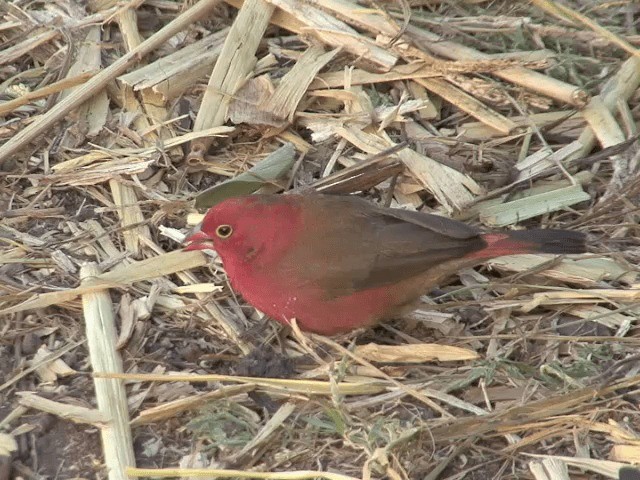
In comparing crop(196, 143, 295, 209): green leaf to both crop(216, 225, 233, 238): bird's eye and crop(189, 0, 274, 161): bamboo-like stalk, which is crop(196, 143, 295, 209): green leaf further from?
crop(216, 225, 233, 238): bird's eye

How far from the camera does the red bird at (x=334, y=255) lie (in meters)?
5.34

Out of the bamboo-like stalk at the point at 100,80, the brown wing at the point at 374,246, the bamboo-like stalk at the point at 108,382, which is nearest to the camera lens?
the bamboo-like stalk at the point at 108,382

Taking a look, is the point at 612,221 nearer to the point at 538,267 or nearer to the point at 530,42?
the point at 538,267

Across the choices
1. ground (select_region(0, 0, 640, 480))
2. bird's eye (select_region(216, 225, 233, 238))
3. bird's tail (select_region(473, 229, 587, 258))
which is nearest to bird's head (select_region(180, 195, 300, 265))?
bird's eye (select_region(216, 225, 233, 238))

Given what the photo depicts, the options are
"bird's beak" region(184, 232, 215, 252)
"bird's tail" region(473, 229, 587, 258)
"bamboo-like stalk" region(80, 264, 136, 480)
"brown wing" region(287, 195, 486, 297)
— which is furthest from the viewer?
"bird's beak" region(184, 232, 215, 252)

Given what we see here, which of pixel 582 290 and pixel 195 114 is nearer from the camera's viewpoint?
pixel 582 290

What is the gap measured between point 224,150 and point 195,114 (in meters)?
0.25

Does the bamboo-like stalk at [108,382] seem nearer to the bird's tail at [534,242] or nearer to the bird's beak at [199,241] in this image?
the bird's beak at [199,241]

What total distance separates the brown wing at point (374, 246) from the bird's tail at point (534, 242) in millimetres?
56

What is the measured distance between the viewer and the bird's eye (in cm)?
540

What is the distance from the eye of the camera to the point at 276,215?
543cm

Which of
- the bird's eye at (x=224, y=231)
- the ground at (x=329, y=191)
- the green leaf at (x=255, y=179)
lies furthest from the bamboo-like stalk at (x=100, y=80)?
the bird's eye at (x=224, y=231)

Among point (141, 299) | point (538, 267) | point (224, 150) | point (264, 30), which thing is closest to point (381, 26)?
point (264, 30)

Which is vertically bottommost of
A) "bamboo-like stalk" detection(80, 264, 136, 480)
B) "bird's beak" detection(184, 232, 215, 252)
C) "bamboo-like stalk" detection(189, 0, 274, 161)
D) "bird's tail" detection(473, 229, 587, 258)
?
"bamboo-like stalk" detection(80, 264, 136, 480)
